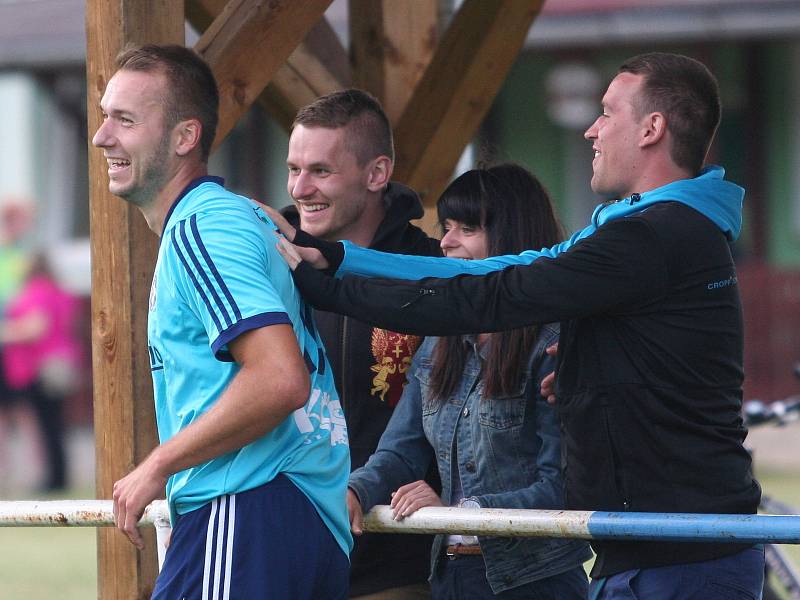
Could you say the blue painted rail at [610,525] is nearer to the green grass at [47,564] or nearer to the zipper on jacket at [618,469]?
the zipper on jacket at [618,469]

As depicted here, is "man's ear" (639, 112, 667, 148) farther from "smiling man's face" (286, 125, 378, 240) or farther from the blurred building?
the blurred building

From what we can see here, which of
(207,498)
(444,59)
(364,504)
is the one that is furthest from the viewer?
(444,59)

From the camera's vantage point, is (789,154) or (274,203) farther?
(274,203)

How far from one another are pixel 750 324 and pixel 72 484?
21.2ft

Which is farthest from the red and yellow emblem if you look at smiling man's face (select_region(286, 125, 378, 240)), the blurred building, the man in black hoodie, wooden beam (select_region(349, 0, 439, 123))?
the blurred building

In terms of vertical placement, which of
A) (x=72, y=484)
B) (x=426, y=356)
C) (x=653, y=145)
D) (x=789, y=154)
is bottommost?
(x=72, y=484)

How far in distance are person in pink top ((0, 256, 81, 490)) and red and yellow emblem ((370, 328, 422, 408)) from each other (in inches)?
405

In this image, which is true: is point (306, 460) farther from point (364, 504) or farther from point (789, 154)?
point (789, 154)

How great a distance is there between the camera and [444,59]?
16.0 feet

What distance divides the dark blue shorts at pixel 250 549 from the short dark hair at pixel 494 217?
0.85 metres

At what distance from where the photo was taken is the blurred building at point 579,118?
45.7 feet

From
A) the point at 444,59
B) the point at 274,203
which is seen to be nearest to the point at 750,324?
the point at 274,203

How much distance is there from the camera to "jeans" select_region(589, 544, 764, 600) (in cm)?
278

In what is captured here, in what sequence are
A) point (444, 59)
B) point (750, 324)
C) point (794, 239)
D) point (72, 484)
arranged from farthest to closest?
point (794, 239) < point (750, 324) < point (72, 484) < point (444, 59)
